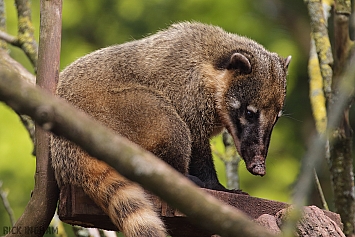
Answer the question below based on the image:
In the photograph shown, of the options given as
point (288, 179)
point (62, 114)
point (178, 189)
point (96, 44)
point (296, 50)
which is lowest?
point (288, 179)

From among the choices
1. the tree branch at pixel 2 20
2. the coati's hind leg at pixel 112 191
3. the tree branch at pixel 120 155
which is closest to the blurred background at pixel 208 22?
the tree branch at pixel 2 20

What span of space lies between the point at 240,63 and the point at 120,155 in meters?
3.07

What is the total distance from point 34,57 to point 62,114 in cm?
410

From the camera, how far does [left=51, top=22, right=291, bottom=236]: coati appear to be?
4176mm

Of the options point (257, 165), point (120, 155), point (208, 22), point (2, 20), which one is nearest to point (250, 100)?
point (257, 165)

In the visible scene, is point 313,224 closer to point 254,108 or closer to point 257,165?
point 257,165

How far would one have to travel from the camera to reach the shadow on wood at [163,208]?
3699 mm

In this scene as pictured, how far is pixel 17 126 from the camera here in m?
8.92

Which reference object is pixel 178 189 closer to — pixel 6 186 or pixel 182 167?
pixel 182 167

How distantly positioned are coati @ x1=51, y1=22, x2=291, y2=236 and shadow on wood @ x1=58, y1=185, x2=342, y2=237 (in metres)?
0.10

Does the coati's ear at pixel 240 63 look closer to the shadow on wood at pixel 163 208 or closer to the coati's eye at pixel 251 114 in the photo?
the coati's eye at pixel 251 114

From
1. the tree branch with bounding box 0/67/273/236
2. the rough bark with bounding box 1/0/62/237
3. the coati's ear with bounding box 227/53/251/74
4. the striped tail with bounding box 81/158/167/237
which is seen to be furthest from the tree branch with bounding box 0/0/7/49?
the tree branch with bounding box 0/67/273/236

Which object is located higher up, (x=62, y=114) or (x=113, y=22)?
(x=62, y=114)

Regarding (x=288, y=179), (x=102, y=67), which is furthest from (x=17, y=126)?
(x=102, y=67)
